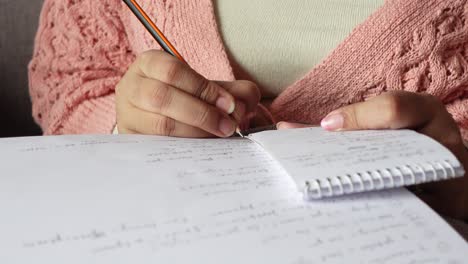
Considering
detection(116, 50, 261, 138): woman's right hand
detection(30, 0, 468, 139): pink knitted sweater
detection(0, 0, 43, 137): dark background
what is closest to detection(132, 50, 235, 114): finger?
detection(116, 50, 261, 138): woman's right hand

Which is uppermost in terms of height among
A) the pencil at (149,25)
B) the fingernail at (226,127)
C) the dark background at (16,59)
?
the pencil at (149,25)

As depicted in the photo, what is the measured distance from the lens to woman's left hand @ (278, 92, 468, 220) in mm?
400

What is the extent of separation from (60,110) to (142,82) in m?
0.26

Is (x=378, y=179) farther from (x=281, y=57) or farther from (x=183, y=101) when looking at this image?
(x=281, y=57)

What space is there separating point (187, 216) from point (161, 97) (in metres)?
0.16

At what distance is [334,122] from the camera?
0.41 m

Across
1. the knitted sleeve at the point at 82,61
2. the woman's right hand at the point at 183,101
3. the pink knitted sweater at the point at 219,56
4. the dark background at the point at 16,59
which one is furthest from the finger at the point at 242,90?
the dark background at the point at 16,59

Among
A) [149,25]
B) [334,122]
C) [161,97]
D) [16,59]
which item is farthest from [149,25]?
[16,59]

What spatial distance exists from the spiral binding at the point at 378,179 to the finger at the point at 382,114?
70 mm

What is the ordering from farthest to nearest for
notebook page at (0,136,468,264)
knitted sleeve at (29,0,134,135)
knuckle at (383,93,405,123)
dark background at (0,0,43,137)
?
dark background at (0,0,43,137) < knitted sleeve at (29,0,134,135) < knuckle at (383,93,405,123) < notebook page at (0,136,468,264)

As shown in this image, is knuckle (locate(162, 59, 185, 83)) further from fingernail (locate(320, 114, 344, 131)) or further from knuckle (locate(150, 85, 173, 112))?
fingernail (locate(320, 114, 344, 131))

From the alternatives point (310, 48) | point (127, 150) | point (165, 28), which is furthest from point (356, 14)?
point (127, 150)

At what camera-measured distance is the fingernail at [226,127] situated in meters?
0.43

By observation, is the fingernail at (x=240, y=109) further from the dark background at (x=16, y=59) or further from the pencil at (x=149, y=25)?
the dark background at (x=16, y=59)
